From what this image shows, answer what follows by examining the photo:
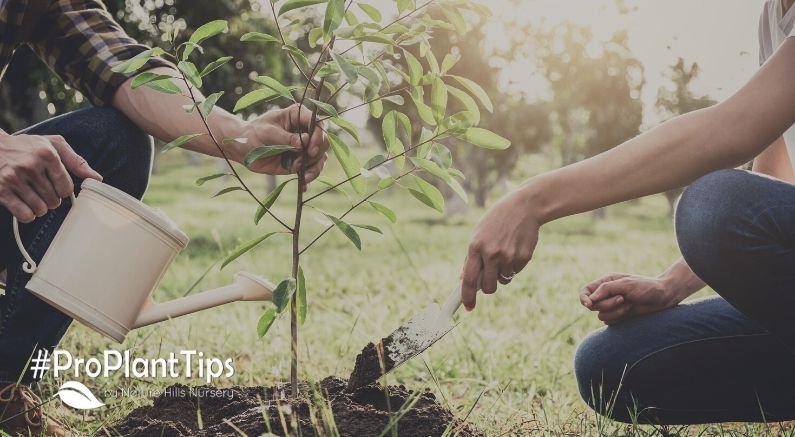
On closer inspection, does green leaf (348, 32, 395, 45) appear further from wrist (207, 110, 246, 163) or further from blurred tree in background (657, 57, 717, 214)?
blurred tree in background (657, 57, 717, 214)

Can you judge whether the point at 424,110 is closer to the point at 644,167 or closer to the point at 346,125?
the point at 346,125

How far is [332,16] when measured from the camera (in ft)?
4.59

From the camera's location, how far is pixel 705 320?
190 centimetres

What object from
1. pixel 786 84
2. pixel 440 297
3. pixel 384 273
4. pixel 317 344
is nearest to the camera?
pixel 786 84

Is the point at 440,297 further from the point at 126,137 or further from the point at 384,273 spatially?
the point at 126,137

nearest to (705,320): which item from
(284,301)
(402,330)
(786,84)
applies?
(786,84)

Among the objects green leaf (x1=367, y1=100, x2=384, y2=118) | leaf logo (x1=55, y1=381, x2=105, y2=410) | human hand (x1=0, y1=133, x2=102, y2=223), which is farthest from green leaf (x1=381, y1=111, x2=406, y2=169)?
leaf logo (x1=55, y1=381, x2=105, y2=410)

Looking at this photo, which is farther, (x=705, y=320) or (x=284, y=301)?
(x=705, y=320)

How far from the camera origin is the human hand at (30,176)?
1.57 m

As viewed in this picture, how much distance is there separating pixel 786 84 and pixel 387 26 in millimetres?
801

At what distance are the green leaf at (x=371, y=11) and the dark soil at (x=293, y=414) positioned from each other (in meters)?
0.79

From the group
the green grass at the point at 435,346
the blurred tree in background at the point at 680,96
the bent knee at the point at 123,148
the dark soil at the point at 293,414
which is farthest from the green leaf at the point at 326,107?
the blurred tree in background at the point at 680,96

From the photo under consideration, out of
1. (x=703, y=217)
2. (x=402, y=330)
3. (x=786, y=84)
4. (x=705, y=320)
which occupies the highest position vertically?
(x=786, y=84)

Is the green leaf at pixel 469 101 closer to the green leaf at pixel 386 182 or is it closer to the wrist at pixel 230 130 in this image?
the green leaf at pixel 386 182
